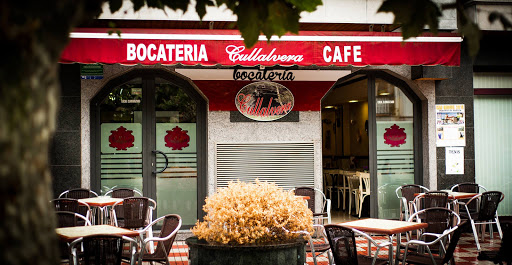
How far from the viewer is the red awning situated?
8.67 metres

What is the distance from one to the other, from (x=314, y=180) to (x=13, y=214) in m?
9.84

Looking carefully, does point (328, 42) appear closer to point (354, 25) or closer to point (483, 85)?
point (354, 25)

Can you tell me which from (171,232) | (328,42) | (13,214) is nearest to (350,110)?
(328,42)

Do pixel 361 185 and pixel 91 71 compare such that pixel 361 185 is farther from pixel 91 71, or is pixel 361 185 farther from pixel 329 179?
pixel 91 71

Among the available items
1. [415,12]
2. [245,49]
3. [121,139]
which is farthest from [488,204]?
[415,12]

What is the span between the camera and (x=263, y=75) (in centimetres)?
1077

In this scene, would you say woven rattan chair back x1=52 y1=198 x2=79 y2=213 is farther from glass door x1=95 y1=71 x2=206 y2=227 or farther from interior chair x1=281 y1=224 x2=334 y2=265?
interior chair x1=281 y1=224 x2=334 y2=265

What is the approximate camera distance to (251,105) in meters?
10.7

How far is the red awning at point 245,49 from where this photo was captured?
341 inches

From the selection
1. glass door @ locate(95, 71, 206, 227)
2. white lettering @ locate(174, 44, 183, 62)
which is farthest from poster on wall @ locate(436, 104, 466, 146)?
white lettering @ locate(174, 44, 183, 62)

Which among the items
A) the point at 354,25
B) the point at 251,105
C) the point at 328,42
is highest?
the point at 354,25

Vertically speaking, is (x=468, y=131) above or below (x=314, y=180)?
above

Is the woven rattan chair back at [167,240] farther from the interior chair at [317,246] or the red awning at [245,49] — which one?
the red awning at [245,49]

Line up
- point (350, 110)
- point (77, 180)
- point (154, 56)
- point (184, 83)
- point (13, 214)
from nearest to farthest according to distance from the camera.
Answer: point (13, 214) < point (154, 56) < point (77, 180) < point (184, 83) < point (350, 110)
